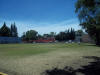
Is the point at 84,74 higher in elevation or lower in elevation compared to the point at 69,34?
lower

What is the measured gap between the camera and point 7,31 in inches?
2763

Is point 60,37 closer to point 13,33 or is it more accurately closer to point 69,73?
point 13,33

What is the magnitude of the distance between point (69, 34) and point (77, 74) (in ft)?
291

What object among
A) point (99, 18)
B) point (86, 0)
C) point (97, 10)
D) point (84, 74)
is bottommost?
point (84, 74)

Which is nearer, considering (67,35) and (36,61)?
(36,61)

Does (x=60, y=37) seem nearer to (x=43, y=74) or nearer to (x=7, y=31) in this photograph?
(x=7, y=31)

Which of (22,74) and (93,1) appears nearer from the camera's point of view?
(22,74)

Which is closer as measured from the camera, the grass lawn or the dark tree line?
the grass lawn

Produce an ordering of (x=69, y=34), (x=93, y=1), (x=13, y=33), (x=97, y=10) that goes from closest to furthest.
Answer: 1. (x=93, y=1)
2. (x=97, y=10)
3. (x=13, y=33)
4. (x=69, y=34)

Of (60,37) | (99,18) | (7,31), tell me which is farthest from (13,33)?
(99,18)

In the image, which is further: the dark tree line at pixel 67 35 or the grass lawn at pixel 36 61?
the dark tree line at pixel 67 35

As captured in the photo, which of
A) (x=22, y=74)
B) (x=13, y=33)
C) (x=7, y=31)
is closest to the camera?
(x=22, y=74)

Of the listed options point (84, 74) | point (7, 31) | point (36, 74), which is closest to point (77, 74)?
point (84, 74)

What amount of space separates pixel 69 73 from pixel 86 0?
513 cm
